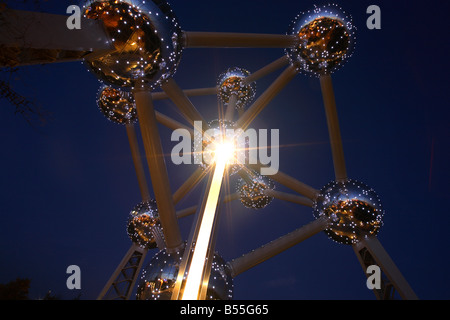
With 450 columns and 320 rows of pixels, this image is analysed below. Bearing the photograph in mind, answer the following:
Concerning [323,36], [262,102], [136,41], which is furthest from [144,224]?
[323,36]

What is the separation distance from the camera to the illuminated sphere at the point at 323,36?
5926 millimetres

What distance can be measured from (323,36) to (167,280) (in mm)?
5653

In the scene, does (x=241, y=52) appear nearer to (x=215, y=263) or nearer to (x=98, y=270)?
(x=215, y=263)

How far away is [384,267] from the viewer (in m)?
5.77

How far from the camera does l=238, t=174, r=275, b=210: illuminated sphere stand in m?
9.33

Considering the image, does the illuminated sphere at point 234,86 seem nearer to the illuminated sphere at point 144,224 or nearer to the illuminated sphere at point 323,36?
the illuminated sphere at point 323,36

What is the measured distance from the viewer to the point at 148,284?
4191 millimetres

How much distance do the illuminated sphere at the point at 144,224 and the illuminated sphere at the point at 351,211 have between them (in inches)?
168

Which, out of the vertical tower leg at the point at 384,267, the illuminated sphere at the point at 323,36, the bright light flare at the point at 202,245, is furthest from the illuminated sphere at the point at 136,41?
the vertical tower leg at the point at 384,267

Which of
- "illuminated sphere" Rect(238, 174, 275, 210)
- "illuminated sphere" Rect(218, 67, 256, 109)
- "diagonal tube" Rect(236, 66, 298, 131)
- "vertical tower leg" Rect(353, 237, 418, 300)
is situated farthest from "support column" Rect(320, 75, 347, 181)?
"illuminated sphere" Rect(218, 67, 256, 109)

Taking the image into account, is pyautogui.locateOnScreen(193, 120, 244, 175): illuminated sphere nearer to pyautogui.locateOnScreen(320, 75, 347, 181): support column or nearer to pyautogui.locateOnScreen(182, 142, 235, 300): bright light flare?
pyautogui.locateOnScreen(320, 75, 347, 181): support column

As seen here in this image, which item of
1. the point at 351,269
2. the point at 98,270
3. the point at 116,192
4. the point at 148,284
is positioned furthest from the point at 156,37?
the point at 98,270

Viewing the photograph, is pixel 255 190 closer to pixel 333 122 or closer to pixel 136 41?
pixel 333 122

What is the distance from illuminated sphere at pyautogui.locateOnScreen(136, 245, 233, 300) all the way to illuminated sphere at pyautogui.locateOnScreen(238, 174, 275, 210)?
502 cm
